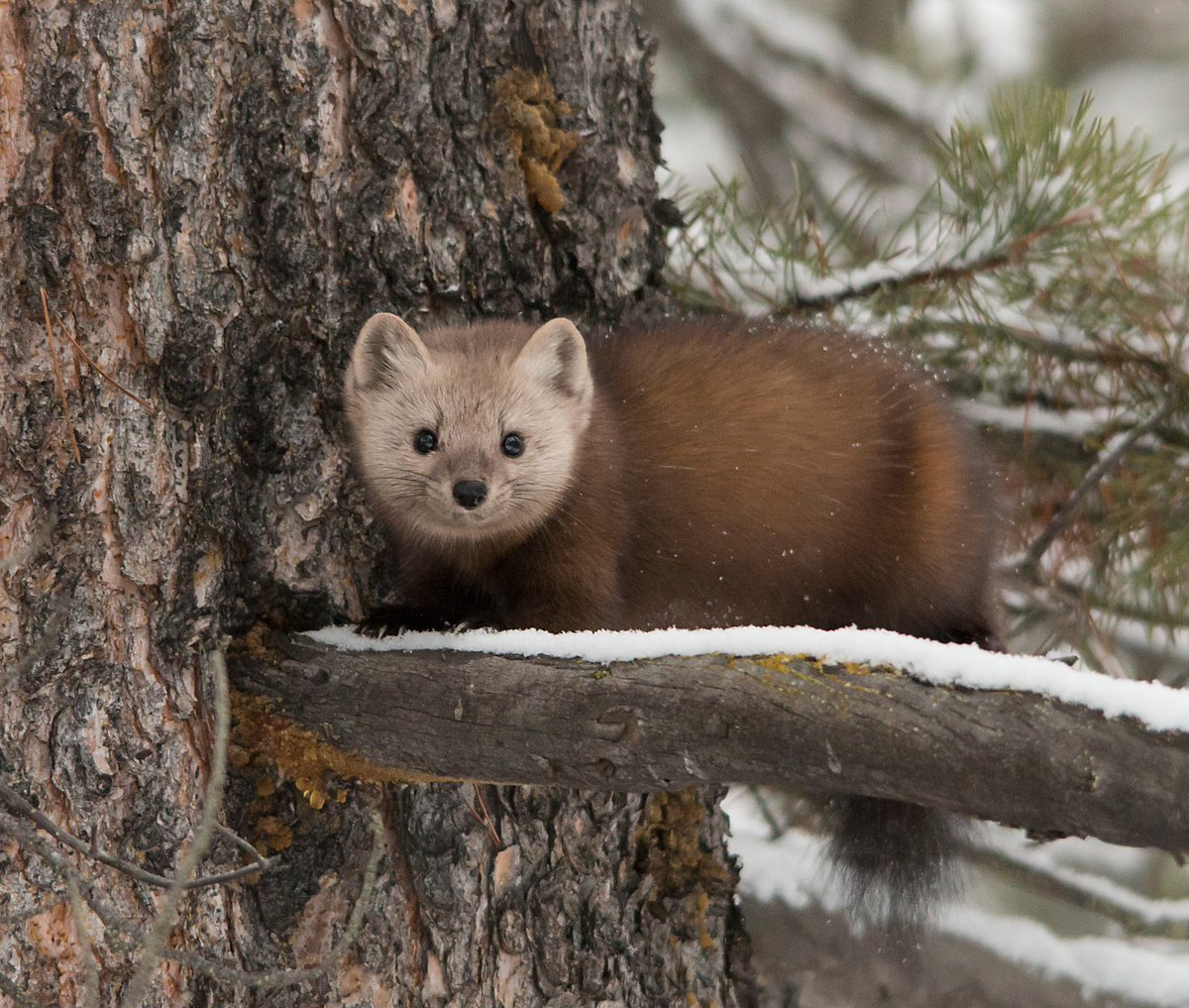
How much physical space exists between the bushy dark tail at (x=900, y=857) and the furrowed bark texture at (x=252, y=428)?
48 centimetres

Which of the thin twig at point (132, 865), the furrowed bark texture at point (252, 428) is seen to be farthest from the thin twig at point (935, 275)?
the thin twig at point (132, 865)

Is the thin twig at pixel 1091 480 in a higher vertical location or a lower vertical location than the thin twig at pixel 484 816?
higher

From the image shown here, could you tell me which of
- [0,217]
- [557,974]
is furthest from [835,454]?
[0,217]

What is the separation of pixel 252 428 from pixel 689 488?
104cm

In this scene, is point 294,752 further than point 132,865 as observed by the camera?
Yes

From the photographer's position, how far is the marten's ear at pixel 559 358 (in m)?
3.04

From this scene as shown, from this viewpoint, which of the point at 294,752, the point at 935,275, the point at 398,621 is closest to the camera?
the point at 294,752

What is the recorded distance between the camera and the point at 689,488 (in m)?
3.26

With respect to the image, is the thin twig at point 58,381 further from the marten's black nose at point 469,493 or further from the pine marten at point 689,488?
the marten's black nose at point 469,493

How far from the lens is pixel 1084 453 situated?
11.9ft

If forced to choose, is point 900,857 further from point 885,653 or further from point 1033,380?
point 1033,380

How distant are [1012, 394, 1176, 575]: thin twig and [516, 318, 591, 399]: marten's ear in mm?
1288

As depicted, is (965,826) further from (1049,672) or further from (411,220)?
(411,220)

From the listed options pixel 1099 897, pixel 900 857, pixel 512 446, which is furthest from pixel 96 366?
pixel 1099 897
